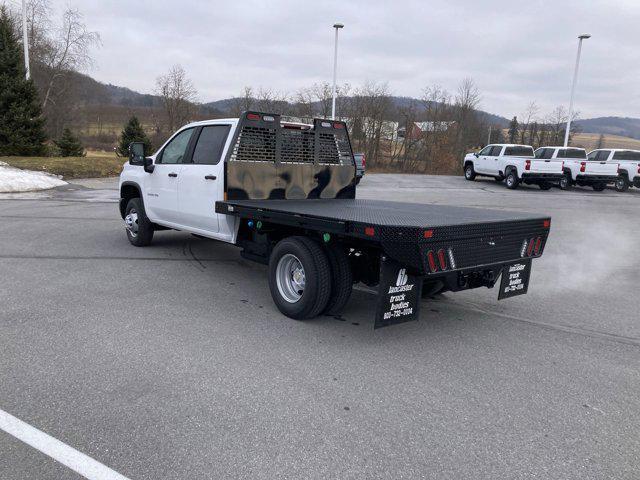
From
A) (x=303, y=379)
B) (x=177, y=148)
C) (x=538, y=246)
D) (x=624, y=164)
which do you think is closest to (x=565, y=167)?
(x=624, y=164)

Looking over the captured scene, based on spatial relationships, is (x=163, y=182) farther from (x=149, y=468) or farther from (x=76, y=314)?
(x=149, y=468)

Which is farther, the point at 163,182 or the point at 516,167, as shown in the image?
the point at 516,167

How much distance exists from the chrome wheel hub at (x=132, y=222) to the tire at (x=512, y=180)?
65.2ft

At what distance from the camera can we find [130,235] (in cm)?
850

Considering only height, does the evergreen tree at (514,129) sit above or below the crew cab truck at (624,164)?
above

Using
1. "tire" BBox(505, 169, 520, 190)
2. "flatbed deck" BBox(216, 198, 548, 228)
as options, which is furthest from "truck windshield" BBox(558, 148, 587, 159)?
"flatbed deck" BBox(216, 198, 548, 228)

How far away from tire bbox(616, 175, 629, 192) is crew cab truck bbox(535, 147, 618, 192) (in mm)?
357

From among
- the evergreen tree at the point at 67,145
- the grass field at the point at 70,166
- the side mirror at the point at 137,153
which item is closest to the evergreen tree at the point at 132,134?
the evergreen tree at the point at 67,145

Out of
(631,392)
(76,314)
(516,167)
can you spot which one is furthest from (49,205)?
(516,167)

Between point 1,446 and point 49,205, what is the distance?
12095 millimetres

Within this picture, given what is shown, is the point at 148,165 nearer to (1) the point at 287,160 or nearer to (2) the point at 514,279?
(1) the point at 287,160

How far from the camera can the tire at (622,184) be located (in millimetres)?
24312

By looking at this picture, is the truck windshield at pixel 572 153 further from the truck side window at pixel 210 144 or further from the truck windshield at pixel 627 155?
the truck side window at pixel 210 144

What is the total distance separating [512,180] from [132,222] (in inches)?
789
